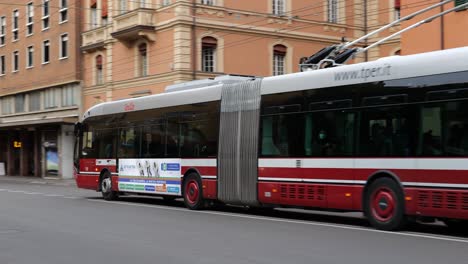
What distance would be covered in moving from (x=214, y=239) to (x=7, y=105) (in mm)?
44238

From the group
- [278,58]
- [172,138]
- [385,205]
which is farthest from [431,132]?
[278,58]

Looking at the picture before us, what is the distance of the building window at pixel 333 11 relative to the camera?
123 ft

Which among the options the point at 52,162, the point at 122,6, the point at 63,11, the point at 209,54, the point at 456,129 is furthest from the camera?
the point at 52,162

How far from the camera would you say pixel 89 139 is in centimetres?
2266

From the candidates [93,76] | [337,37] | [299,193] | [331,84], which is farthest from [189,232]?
[93,76]

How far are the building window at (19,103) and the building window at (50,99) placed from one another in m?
4.23

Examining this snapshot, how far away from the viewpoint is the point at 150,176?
19047mm

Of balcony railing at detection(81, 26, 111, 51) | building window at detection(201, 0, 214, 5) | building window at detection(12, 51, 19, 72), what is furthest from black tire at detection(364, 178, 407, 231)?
building window at detection(12, 51, 19, 72)

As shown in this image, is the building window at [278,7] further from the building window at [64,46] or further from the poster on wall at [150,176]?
the poster on wall at [150,176]

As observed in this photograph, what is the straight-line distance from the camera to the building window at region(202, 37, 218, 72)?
32.6m

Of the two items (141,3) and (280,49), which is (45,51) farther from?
(280,49)

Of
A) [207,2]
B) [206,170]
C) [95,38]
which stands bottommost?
[206,170]

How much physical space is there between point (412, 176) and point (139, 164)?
33.3 ft

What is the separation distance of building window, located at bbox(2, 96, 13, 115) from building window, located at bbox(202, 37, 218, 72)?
23984 mm
